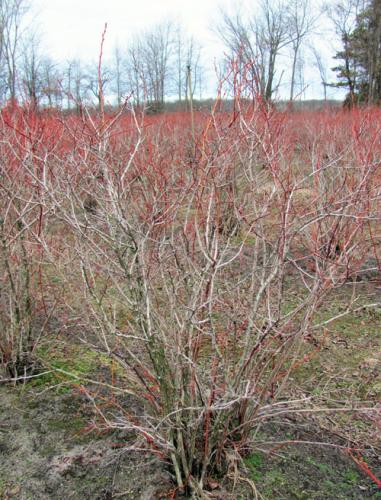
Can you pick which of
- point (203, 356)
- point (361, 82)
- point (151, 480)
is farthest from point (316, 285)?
point (361, 82)

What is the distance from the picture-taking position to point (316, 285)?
192 centimetres

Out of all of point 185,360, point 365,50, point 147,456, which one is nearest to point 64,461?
point 147,456

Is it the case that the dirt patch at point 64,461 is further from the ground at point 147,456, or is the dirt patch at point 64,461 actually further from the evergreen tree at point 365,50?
the evergreen tree at point 365,50

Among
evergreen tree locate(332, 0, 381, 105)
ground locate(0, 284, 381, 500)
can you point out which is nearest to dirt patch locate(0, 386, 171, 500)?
ground locate(0, 284, 381, 500)

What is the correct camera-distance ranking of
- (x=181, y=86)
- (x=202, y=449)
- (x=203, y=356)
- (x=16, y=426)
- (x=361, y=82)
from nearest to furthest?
1. (x=202, y=449)
2. (x=16, y=426)
3. (x=203, y=356)
4. (x=361, y=82)
5. (x=181, y=86)

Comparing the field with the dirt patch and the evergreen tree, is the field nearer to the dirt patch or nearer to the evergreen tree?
the dirt patch

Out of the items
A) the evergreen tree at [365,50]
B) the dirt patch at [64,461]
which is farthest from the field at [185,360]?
the evergreen tree at [365,50]

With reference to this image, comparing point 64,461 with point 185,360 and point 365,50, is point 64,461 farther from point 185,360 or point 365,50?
point 365,50

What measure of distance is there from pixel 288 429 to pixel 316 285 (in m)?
1.04

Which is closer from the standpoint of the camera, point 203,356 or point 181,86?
point 203,356

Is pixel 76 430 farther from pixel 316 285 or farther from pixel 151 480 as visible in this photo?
pixel 316 285

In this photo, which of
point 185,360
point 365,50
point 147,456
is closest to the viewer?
point 185,360

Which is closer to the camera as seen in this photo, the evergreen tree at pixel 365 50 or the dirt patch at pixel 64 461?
the dirt patch at pixel 64 461

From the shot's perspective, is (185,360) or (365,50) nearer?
(185,360)
